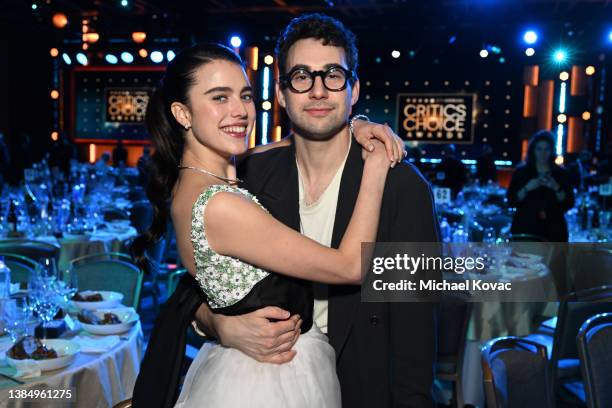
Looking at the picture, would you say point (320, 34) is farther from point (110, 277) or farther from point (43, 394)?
point (110, 277)

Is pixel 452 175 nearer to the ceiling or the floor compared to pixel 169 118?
nearer to the floor

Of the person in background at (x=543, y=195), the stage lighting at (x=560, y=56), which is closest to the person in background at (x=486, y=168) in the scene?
the stage lighting at (x=560, y=56)

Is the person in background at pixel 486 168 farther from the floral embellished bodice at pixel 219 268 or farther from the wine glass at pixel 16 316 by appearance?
the floral embellished bodice at pixel 219 268

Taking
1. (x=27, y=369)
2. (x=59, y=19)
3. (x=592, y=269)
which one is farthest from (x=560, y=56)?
(x=27, y=369)

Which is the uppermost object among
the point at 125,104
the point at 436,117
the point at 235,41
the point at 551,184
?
the point at 235,41

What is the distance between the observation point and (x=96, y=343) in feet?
8.86

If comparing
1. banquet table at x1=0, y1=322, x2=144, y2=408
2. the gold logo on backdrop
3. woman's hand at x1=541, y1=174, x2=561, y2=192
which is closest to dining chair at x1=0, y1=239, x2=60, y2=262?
banquet table at x1=0, y1=322, x2=144, y2=408

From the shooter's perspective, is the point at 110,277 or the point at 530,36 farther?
the point at 530,36

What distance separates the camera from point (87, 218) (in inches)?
252

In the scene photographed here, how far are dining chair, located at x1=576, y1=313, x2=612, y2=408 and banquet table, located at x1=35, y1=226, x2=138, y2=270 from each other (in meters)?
4.42

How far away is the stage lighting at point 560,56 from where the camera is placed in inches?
539

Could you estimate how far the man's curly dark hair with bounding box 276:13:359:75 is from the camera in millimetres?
1921

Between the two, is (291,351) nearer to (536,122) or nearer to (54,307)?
(54,307)

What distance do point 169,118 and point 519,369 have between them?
1.34 metres
